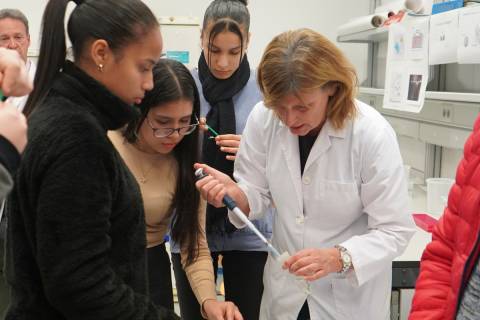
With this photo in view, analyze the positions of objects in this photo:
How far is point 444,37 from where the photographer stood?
6.64 feet

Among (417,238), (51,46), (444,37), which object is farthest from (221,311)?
(444,37)

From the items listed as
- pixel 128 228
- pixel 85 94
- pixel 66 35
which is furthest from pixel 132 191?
pixel 66 35

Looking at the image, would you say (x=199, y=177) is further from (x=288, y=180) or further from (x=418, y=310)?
(x=418, y=310)

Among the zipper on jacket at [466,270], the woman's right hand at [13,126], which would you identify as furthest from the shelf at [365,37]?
the woman's right hand at [13,126]

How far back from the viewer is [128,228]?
0.90 m

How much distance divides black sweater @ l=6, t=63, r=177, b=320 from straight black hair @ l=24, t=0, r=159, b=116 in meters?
0.03

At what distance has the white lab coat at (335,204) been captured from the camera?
1.22 metres

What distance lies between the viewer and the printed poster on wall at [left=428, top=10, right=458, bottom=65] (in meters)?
1.96

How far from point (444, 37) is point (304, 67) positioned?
112cm

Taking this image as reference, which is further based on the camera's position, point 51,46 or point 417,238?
point 417,238

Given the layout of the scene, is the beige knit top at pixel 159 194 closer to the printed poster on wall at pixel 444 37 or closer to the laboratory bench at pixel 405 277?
the laboratory bench at pixel 405 277

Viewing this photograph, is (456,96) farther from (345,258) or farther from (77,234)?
(77,234)

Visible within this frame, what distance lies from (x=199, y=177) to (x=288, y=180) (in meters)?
0.25

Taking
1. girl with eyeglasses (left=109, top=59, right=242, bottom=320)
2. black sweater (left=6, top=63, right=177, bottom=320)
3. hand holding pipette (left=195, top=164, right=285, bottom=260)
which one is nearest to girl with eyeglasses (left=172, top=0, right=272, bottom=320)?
girl with eyeglasses (left=109, top=59, right=242, bottom=320)
